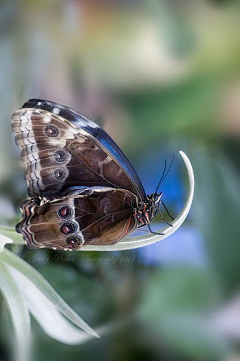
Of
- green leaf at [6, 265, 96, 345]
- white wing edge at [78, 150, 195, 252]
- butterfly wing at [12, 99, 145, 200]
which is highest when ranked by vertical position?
butterfly wing at [12, 99, 145, 200]

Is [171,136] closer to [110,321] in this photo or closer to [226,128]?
[226,128]

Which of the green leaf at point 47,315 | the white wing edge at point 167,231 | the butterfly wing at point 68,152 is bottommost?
the green leaf at point 47,315

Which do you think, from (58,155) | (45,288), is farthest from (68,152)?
(45,288)

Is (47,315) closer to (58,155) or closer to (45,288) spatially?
(45,288)

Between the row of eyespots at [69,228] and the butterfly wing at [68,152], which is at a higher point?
the butterfly wing at [68,152]

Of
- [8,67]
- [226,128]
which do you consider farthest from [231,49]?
[8,67]

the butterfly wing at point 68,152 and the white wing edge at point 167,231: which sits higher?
the butterfly wing at point 68,152
